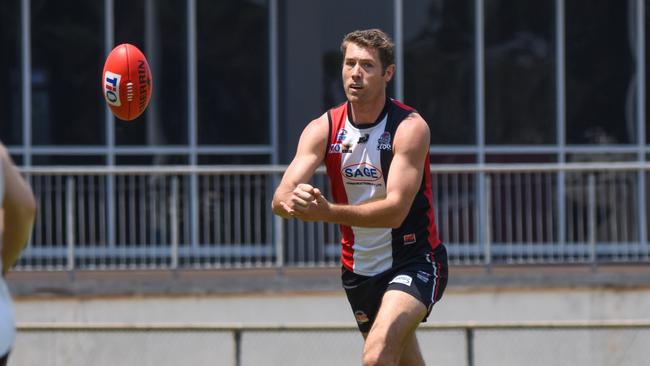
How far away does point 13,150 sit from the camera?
48.9ft

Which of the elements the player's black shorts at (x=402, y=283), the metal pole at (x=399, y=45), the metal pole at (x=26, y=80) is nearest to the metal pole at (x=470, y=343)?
the player's black shorts at (x=402, y=283)

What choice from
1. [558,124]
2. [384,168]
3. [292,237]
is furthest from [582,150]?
[384,168]

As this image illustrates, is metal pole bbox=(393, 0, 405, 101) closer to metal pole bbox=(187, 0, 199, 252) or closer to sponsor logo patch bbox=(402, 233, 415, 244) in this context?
metal pole bbox=(187, 0, 199, 252)

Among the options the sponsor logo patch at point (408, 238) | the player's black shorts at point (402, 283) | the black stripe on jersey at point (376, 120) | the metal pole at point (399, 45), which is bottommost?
the player's black shorts at point (402, 283)

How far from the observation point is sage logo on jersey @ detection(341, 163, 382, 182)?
6.91m

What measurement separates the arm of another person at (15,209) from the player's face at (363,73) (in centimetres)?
298

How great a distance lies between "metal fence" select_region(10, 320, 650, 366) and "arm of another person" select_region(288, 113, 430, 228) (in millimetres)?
2978

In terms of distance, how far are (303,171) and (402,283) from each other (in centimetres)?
80

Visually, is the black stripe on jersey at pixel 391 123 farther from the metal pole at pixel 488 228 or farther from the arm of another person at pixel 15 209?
Result: the metal pole at pixel 488 228

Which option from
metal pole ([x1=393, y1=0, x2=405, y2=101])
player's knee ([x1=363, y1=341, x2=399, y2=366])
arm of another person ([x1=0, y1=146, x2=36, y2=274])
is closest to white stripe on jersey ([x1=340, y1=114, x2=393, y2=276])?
player's knee ([x1=363, y1=341, x2=399, y2=366])

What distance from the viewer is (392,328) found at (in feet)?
22.0

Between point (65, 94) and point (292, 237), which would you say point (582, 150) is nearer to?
point (292, 237)

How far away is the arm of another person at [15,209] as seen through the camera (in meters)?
4.09

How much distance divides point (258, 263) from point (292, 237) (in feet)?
1.45
